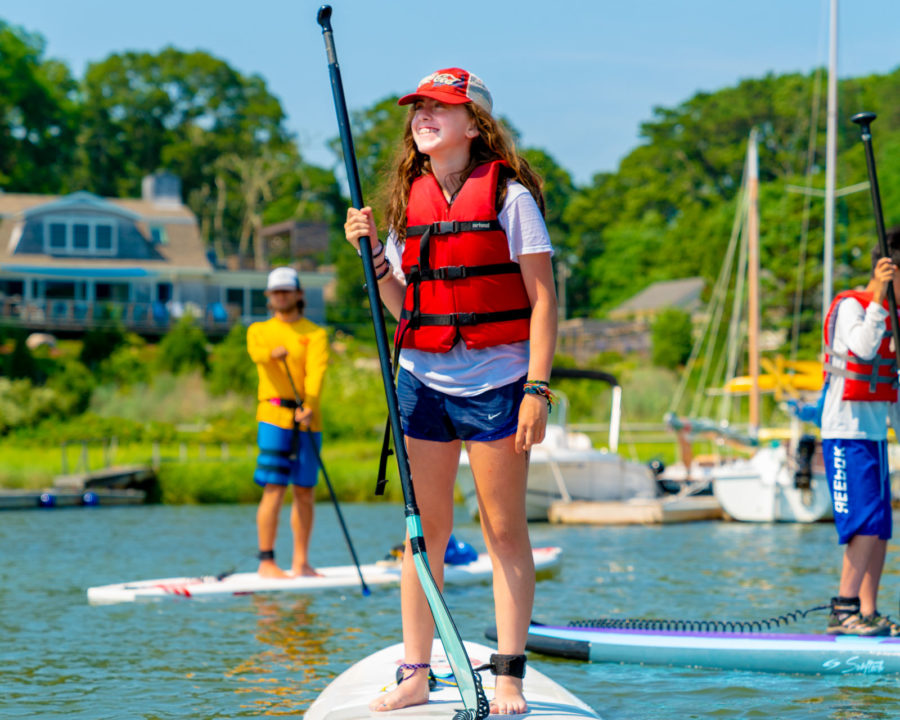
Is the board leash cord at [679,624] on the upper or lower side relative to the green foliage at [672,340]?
lower

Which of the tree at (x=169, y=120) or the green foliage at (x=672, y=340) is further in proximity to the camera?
the tree at (x=169, y=120)

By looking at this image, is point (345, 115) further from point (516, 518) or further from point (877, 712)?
point (877, 712)

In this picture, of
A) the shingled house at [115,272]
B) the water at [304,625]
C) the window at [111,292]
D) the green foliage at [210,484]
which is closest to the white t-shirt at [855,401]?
the water at [304,625]

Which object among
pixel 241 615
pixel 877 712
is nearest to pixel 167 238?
pixel 241 615

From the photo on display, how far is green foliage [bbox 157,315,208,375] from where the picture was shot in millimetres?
37344

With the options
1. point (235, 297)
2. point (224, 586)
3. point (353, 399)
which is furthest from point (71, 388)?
point (224, 586)

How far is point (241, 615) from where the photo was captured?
26.5ft

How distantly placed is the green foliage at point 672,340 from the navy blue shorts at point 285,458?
1496 inches

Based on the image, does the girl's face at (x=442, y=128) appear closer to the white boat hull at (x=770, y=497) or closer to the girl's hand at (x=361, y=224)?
the girl's hand at (x=361, y=224)

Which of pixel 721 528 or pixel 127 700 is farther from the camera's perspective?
pixel 721 528

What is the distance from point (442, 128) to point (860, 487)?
3158mm

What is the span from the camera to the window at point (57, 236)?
157 ft

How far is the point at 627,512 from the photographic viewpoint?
63.5 ft

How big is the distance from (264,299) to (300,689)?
46.5m
